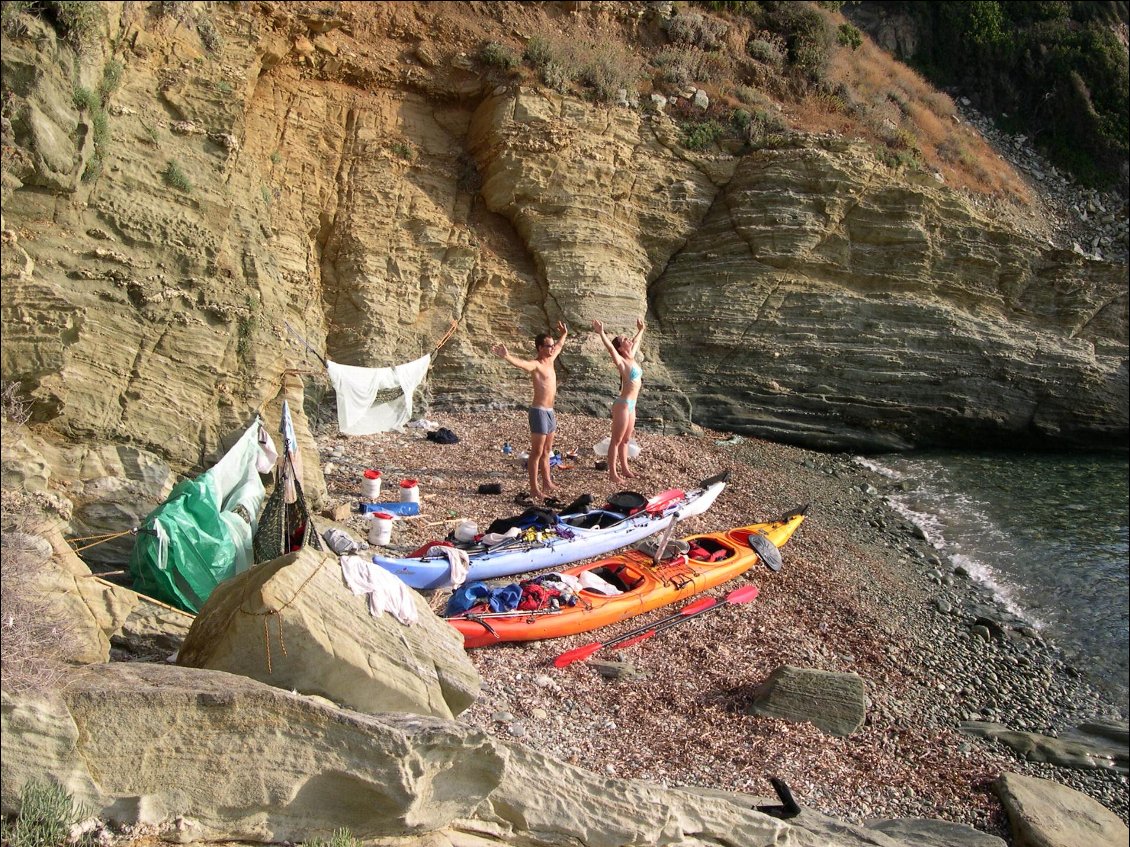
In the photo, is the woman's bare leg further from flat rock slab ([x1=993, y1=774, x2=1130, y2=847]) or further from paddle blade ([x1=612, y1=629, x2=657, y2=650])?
flat rock slab ([x1=993, y1=774, x2=1130, y2=847])

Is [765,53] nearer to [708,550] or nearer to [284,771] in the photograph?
[708,550]

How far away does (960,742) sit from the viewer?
24.1ft

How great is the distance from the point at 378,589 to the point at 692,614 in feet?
15.1

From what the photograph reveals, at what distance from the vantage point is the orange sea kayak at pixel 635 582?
7215 mm

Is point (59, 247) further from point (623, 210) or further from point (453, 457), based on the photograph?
point (623, 210)

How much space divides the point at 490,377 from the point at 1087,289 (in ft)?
46.3

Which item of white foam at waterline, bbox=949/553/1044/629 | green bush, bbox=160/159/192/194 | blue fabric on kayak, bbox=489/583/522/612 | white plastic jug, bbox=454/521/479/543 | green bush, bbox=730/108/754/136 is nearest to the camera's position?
blue fabric on kayak, bbox=489/583/522/612

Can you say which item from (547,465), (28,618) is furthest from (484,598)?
(28,618)

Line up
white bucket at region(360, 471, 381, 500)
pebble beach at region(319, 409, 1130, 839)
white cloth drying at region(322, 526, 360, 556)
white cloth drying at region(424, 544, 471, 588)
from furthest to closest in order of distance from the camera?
white bucket at region(360, 471, 381, 500)
white cloth drying at region(424, 544, 471, 588)
white cloth drying at region(322, 526, 360, 556)
pebble beach at region(319, 409, 1130, 839)

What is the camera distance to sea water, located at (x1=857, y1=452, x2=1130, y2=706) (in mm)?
10453

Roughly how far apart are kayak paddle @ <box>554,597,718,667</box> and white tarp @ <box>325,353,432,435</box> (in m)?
5.95

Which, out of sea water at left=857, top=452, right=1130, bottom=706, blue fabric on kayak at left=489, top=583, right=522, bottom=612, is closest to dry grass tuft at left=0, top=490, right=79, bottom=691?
blue fabric on kayak at left=489, top=583, right=522, bottom=612

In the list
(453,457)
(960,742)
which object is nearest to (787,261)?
(453,457)

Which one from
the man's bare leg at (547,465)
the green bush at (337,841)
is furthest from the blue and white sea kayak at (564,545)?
the green bush at (337,841)
